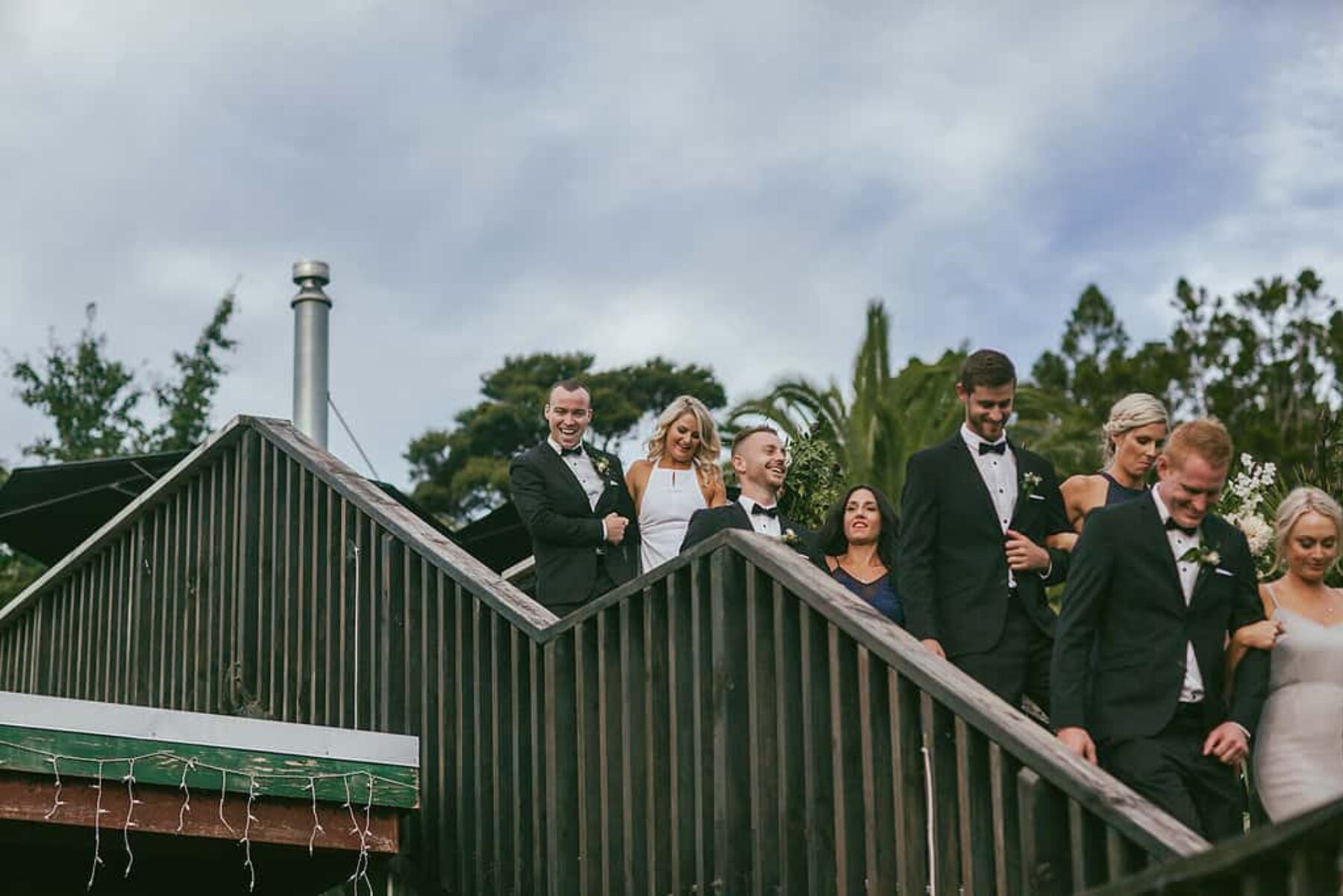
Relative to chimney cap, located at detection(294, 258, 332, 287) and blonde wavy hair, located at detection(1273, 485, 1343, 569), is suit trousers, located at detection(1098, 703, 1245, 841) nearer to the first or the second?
blonde wavy hair, located at detection(1273, 485, 1343, 569)

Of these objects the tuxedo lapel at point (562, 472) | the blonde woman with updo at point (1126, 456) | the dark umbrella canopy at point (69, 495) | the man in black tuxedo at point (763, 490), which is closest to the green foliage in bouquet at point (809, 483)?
the tuxedo lapel at point (562, 472)

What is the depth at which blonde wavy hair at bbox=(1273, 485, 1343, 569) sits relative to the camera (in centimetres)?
548

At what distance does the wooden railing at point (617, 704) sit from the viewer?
14.9 feet

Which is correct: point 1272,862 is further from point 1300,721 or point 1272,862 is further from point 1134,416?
point 1134,416

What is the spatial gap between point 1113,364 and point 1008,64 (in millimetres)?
12808

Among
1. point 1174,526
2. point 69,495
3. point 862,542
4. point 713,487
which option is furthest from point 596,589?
point 69,495

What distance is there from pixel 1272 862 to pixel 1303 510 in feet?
8.25

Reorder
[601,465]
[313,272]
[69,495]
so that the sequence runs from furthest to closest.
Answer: [313,272] → [69,495] → [601,465]

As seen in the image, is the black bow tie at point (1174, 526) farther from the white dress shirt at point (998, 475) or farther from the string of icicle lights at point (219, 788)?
the string of icicle lights at point (219, 788)

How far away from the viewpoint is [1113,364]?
1475 inches

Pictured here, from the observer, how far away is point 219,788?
6.14m

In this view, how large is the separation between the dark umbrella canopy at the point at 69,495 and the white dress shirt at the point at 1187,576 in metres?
6.29

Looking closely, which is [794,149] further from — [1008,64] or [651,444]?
[651,444]

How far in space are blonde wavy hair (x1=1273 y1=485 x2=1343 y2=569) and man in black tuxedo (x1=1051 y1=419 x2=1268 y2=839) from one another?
15.8 inches
